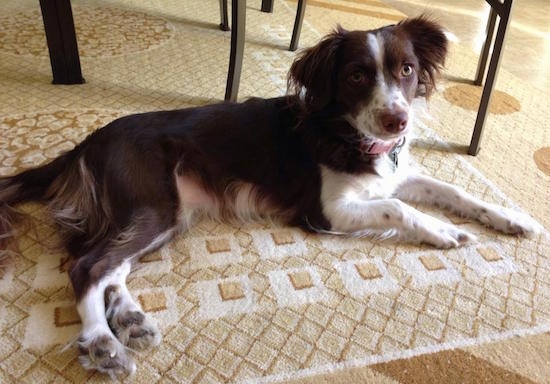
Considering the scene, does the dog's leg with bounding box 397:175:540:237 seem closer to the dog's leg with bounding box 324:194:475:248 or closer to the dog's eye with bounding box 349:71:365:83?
the dog's leg with bounding box 324:194:475:248

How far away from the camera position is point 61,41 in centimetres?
254

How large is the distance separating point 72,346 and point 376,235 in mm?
1036

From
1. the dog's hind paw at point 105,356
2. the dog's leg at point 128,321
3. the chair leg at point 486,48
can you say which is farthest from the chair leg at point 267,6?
the dog's hind paw at point 105,356

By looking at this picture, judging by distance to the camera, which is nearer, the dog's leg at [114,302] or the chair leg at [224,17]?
the dog's leg at [114,302]

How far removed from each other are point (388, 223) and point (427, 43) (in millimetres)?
692

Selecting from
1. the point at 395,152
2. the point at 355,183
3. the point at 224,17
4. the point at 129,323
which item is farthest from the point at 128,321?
the point at 224,17

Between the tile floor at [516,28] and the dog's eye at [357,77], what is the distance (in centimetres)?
207

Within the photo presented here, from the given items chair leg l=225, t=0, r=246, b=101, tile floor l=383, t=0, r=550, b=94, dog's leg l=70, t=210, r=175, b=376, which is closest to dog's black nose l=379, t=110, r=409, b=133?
dog's leg l=70, t=210, r=175, b=376

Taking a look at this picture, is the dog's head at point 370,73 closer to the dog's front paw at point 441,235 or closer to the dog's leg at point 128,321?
the dog's front paw at point 441,235

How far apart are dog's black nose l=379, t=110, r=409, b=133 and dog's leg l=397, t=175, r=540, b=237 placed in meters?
0.46

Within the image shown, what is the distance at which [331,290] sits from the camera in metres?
1.46

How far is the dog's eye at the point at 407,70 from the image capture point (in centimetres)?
162

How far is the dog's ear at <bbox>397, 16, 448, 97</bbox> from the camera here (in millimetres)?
1746

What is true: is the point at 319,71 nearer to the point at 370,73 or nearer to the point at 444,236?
the point at 370,73
